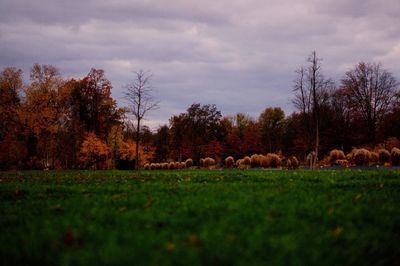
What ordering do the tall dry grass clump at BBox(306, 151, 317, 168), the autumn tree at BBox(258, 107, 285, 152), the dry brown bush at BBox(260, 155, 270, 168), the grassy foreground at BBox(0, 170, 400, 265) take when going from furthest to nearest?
the autumn tree at BBox(258, 107, 285, 152) → the dry brown bush at BBox(260, 155, 270, 168) → the tall dry grass clump at BBox(306, 151, 317, 168) → the grassy foreground at BBox(0, 170, 400, 265)

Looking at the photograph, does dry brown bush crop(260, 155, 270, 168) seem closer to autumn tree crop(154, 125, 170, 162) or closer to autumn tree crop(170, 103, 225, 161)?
autumn tree crop(170, 103, 225, 161)

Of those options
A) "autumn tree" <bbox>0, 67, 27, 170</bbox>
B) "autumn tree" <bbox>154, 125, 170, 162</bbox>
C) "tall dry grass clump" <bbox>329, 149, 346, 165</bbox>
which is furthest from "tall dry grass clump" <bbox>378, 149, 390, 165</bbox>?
"autumn tree" <bbox>154, 125, 170, 162</bbox>

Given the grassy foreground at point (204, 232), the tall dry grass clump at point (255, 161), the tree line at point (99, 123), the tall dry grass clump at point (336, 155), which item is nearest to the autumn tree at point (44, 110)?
the tree line at point (99, 123)

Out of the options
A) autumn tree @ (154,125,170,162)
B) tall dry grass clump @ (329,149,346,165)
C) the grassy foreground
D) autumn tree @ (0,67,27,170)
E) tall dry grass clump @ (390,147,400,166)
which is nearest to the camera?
the grassy foreground

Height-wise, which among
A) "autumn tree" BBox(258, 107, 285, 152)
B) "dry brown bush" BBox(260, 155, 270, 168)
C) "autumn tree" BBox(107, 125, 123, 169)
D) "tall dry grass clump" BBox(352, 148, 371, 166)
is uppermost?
"autumn tree" BBox(258, 107, 285, 152)

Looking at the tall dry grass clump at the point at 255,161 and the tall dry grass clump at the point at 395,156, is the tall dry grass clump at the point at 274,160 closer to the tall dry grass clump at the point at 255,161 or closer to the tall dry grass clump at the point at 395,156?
the tall dry grass clump at the point at 255,161

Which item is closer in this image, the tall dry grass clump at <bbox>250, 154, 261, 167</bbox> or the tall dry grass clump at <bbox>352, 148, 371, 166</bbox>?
the tall dry grass clump at <bbox>352, 148, 371, 166</bbox>

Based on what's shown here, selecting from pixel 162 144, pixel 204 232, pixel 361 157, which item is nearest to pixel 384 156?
pixel 361 157

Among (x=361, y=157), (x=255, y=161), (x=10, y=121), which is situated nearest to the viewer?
(x=361, y=157)

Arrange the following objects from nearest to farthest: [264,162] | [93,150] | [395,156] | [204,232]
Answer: [204,232]
[395,156]
[264,162]
[93,150]

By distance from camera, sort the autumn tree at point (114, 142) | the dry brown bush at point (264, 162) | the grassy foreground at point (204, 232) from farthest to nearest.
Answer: the autumn tree at point (114, 142) < the dry brown bush at point (264, 162) < the grassy foreground at point (204, 232)

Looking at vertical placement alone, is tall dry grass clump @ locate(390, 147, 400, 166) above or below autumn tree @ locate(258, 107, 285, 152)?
below

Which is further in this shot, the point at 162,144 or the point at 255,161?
the point at 162,144

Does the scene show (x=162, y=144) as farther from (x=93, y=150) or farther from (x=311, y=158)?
(x=311, y=158)
